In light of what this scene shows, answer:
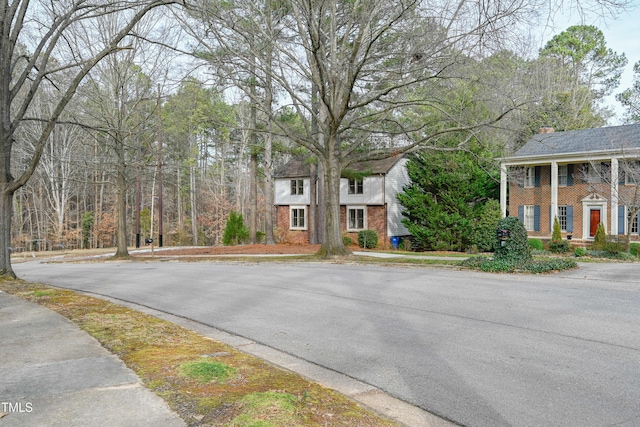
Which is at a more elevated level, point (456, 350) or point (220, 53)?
point (220, 53)

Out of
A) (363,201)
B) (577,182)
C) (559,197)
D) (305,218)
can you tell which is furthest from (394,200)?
(577,182)

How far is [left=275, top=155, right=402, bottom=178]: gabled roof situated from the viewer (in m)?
35.5

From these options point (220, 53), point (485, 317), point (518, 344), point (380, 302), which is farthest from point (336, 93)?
point (518, 344)

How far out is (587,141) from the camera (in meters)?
29.9

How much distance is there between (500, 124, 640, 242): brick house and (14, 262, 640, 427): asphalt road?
49.0ft

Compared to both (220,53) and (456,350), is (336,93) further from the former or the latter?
(456,350)

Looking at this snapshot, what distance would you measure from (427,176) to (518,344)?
83.7ft

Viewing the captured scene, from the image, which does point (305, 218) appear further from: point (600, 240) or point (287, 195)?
point (600, 240)

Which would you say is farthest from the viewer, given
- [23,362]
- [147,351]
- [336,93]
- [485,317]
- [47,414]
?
[336,93]

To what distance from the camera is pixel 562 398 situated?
4.68m

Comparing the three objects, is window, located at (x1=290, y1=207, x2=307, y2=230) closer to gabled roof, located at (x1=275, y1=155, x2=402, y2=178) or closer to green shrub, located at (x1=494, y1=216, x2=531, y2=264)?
gabled roof, located at (x1=275, y1=155, x2=402, y2=178)

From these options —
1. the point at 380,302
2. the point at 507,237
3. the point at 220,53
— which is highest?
the point at 220,53

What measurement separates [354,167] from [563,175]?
1305 cm

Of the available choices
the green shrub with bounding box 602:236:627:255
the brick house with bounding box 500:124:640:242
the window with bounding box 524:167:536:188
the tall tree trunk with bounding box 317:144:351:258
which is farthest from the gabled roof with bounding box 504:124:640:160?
the tall tree trunk with bounding box 317:144:351:258
